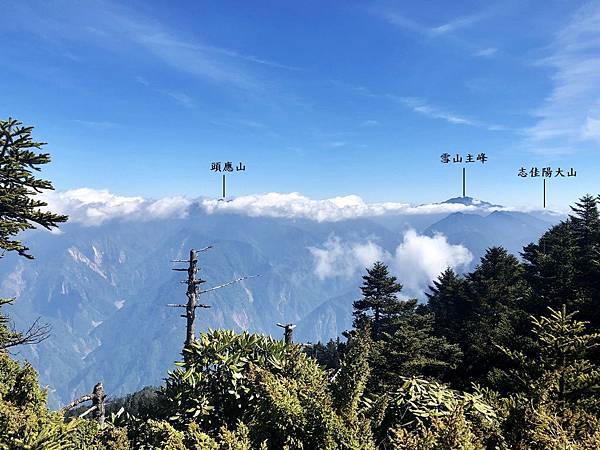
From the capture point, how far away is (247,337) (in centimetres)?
741

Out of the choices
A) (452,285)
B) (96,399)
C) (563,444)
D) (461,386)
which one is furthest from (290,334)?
(452,285)

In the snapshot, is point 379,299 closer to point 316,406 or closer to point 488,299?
point 488,299

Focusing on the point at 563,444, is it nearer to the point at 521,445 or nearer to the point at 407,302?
the point at 521,445

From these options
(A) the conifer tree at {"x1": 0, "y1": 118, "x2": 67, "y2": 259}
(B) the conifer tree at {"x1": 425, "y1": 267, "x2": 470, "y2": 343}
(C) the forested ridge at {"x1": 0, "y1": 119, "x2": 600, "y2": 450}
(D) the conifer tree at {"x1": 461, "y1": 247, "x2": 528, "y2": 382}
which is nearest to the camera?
(C) the forested ridge at {"x1": 0, "y1": 119, "x2": 600, "y2": 450}

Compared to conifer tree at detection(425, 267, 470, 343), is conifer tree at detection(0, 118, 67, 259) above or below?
above

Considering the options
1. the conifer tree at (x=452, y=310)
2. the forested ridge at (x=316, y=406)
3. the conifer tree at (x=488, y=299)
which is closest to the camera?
the forested ridge at (x=316, y=406)

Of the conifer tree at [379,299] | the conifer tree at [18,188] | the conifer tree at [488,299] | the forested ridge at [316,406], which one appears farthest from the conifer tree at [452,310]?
the conifer tree at [18,188]

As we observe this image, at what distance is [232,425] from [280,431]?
6.30 ft

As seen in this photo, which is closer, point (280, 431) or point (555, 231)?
point (280, 431)

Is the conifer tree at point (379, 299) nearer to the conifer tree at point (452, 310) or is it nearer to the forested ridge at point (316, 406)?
the conifer tree at point (452, 310)

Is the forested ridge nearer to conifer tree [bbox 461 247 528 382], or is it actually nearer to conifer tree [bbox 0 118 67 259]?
conifer tree [bbox 0 118 67 259]

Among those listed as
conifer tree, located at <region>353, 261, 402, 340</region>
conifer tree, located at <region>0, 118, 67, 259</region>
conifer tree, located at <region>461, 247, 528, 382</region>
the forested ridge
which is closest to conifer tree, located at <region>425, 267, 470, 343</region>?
conifer tree, located at <region>461, 247, 528, 382</region>

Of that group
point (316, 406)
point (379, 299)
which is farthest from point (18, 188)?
point (379, 299)

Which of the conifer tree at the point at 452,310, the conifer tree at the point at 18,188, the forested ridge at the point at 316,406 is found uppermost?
the conifer tree at the point at 18,188
